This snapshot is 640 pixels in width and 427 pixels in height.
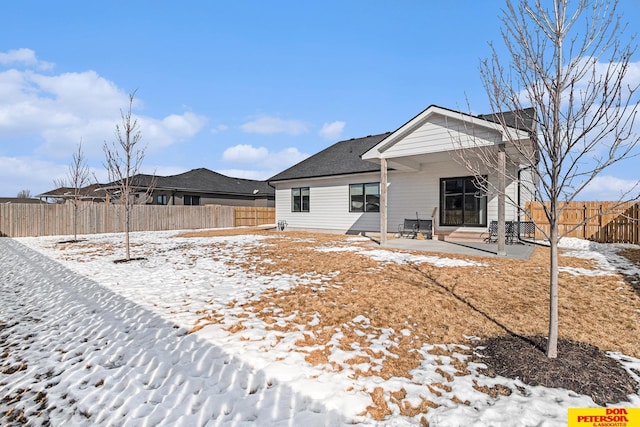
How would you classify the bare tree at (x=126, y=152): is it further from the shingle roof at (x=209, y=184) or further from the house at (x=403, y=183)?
the shingle roof at (x=209, y=184)

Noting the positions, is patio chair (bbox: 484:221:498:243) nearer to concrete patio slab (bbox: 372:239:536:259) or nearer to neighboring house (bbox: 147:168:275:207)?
concrete patio slab (bbox: 372:239:536:259)

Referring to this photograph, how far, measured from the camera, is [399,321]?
4070mm

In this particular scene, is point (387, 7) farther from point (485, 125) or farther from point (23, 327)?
point (23, 327)

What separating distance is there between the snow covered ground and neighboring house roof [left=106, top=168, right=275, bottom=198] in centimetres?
1966

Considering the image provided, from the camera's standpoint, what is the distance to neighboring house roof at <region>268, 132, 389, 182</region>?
51.4 feet

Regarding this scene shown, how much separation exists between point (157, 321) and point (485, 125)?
29.5 ft

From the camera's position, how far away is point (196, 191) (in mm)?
26234

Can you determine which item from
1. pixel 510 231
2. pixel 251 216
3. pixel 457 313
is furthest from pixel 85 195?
pixel 457 313

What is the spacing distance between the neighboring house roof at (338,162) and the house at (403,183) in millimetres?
49

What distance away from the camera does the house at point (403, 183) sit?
977cm

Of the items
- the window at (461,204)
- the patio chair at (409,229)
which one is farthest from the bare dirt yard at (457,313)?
the patio chair at (409,229)

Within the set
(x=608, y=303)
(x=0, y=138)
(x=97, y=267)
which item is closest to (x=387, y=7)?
(x=608, y=303)

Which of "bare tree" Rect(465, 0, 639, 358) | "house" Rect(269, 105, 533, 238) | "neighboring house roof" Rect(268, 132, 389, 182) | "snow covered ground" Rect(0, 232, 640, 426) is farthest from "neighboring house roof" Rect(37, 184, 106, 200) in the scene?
"bare tree" Rect(465, 0, 639, 358)

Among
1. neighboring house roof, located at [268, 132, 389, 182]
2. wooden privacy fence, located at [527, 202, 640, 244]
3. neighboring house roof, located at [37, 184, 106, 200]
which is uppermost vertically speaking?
neighboring house roof, located at [268, 132, 389, 182]
